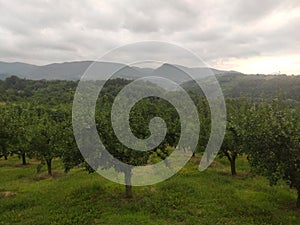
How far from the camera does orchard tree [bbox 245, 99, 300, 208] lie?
19.2 m

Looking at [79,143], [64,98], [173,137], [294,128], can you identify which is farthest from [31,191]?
[64,98]

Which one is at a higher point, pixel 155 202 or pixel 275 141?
pixel 275 141

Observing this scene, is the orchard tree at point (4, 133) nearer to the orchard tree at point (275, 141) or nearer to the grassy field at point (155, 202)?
the grassy field at point (155, 202)

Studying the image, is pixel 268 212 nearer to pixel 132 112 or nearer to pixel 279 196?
pixel 279 196

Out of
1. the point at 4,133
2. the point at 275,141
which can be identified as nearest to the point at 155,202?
the point at 275,141

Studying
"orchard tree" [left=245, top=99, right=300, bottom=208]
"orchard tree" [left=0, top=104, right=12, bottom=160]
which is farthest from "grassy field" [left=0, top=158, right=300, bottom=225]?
"orchard tree" [left=0, top=104, right=12, bottom=160]

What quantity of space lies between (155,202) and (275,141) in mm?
10603

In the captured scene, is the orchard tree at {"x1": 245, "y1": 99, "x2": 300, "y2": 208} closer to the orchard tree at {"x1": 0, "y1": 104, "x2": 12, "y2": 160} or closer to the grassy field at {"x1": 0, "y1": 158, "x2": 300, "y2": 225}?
the grassy field at {"x1": 0, "y1": 158, "x2": 300, "y2": 225}

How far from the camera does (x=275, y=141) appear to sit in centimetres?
1959

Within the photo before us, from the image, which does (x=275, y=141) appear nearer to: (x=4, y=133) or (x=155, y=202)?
(x=155, y=202)

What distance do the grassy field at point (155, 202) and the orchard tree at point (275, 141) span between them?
11.0ft

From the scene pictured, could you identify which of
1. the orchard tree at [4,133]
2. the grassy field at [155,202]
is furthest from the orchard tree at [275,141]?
the orchard tree at [4,133]

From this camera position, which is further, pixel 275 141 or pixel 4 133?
pixel 4 133

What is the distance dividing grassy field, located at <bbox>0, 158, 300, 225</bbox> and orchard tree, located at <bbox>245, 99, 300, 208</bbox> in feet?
11.0
